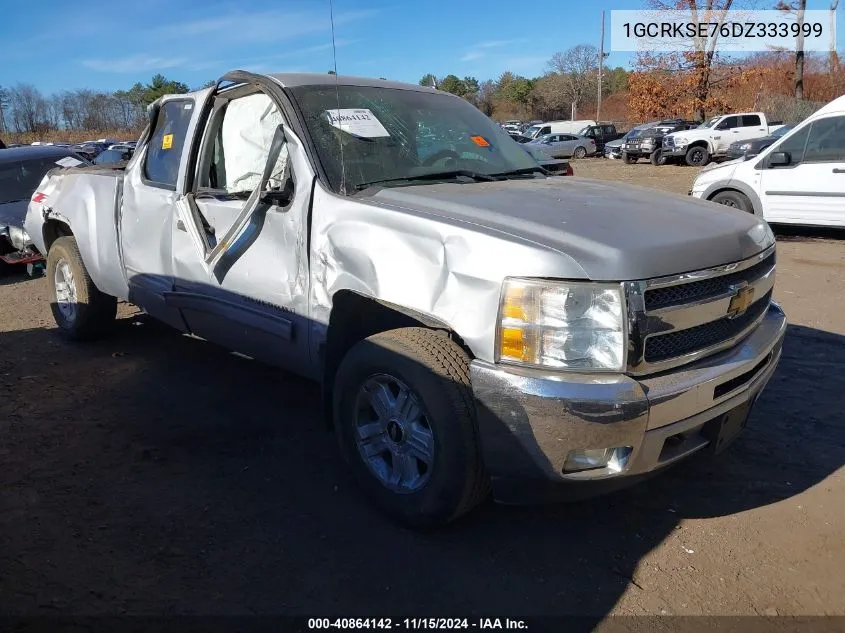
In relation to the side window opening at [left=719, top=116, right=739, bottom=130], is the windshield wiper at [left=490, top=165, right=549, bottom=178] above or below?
below

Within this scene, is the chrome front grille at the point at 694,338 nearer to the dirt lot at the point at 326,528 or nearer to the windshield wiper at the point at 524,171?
the dirt lot at the point at 326,528

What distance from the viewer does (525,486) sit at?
2.54 metres

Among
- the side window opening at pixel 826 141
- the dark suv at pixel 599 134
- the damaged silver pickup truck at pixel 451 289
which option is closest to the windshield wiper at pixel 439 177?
the damaged silver pickup truck at pixel 451 289

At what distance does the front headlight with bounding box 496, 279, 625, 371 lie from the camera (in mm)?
2414

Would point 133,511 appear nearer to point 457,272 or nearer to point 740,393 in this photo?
point 457,272

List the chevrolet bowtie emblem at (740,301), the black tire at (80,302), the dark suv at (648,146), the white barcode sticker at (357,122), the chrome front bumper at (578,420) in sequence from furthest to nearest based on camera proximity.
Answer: the dark suv at (648,146) → the black tire at (80,302) → the white barcode sticker at (357,122) → the chevrolet bowtie emblem at (740,301) → the chrome front bumper at (578,420)

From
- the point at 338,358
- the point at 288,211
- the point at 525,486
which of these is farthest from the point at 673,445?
the point at 288,211

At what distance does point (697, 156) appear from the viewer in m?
24.9

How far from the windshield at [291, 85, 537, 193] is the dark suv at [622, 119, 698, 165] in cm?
2372

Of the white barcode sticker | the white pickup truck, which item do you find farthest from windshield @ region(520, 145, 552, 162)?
the white pickup truck

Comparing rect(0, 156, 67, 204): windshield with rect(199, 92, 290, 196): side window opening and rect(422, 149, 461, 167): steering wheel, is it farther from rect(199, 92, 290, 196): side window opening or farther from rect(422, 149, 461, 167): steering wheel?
rect(422, 149, 461, 167): steering wheel

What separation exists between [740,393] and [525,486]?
1035 millimetres

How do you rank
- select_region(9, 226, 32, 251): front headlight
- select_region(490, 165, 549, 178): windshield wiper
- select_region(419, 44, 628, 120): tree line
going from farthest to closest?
1. select_region(419, 44, 628, 120): tree line
2. select_region(9, 226, 32, 251): front headlight
3. select_region(490, 165, 549, 178): windshield wiper

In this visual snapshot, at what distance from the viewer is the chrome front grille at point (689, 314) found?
2.45m
